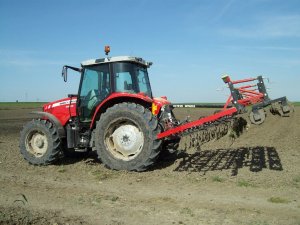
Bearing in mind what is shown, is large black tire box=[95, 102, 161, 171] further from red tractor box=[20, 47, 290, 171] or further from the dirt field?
the dirt field

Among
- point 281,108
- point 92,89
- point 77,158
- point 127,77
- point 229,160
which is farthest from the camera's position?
point 77,158

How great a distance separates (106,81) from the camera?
7.90 metres

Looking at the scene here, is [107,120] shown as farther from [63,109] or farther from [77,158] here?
[77,158]

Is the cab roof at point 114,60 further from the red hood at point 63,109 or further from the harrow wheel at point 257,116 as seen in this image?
the harrow wheel at point 257,116

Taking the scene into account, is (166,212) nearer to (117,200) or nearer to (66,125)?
(117,200)

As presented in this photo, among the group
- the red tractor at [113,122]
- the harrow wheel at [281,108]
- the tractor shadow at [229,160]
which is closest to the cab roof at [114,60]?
the red tractor at [113,122]

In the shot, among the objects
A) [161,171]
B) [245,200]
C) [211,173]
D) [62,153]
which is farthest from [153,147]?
[62,153]

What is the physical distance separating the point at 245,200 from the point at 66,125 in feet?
15.5

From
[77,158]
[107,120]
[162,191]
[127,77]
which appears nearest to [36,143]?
[77,158]

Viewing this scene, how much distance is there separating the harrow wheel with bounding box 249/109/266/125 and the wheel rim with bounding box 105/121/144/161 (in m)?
2.15

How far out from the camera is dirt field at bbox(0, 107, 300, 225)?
4.57 meters

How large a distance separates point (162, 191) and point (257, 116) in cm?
230

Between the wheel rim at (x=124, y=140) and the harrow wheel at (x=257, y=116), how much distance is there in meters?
2.15

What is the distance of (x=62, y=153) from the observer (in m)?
8.88
